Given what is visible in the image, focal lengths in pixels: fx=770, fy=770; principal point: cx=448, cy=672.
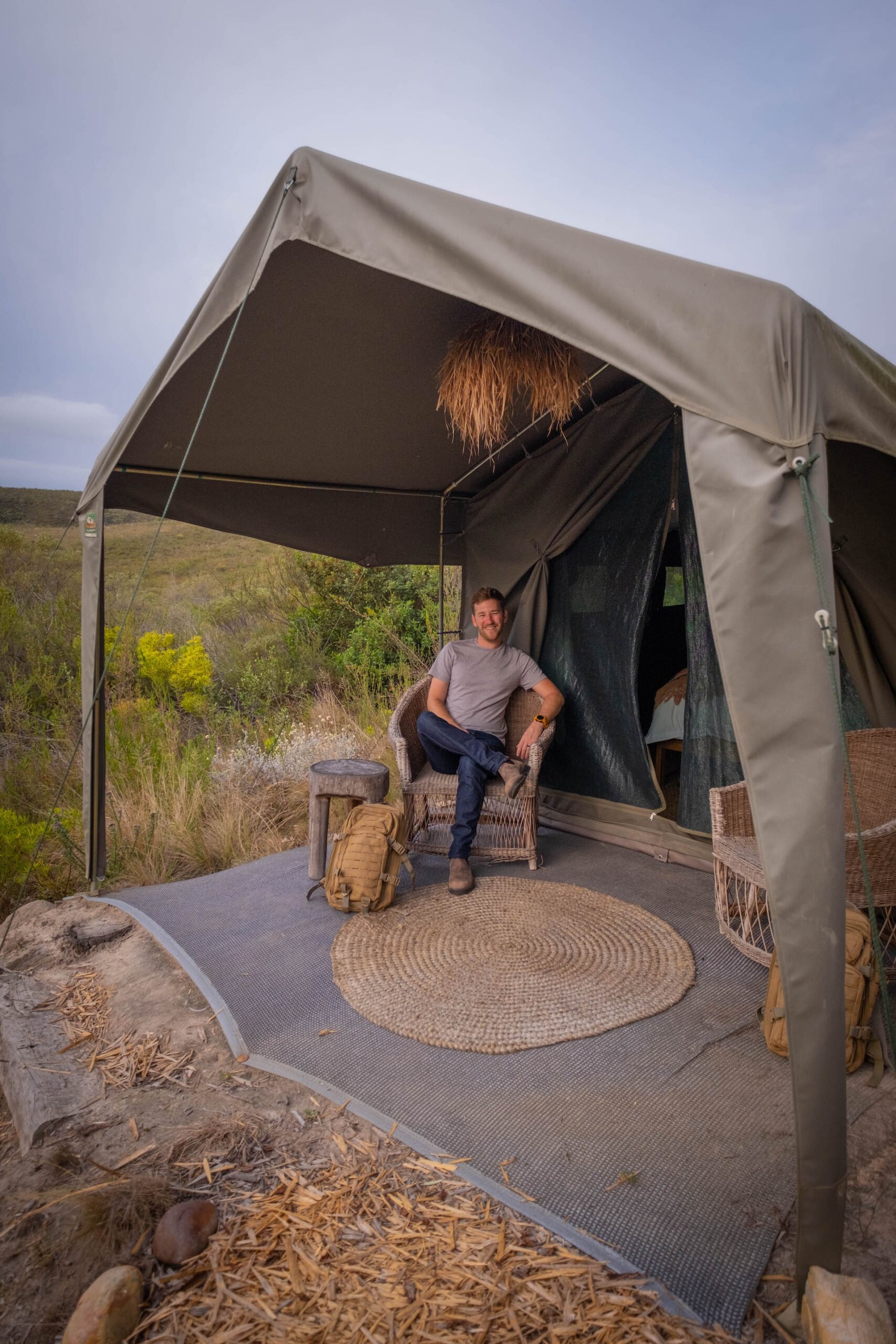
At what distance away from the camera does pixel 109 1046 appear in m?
2.28

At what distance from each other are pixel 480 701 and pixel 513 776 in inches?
22.5

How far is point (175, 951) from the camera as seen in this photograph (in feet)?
9.17

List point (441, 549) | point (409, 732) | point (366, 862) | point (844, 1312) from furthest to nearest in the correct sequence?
point (441, 549) → point (409, 732) → point (366, 862) → point (844, 1312)

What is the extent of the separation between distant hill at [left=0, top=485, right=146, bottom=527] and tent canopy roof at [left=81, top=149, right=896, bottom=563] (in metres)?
11.9

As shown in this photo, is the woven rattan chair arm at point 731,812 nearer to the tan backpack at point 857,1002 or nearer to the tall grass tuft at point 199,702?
the tan backpack at point 857,1002

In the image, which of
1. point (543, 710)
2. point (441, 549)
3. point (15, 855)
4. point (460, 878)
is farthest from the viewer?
point (441, 549)

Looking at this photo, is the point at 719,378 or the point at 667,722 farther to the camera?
the point at 667,722

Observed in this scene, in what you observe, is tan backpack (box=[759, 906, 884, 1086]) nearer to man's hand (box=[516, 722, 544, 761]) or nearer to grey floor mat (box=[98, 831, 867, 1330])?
grey floor mat (box=[98, 831, 867, 1330])

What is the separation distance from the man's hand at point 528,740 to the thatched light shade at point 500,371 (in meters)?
1.48

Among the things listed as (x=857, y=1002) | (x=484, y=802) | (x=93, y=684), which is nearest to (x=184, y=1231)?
(x=857, y=1002)

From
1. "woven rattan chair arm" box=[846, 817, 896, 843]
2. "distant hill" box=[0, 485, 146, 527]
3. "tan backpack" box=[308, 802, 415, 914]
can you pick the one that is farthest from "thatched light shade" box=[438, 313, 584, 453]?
"distant hill" box=[0, 485, 146, 527]

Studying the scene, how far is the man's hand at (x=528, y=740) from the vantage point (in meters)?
3.76

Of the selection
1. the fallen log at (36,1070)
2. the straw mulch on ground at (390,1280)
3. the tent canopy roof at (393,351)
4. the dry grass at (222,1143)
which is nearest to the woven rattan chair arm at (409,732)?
the tent canopy roof at (393,351)

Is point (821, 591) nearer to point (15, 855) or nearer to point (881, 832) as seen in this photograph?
point (881, 832)
